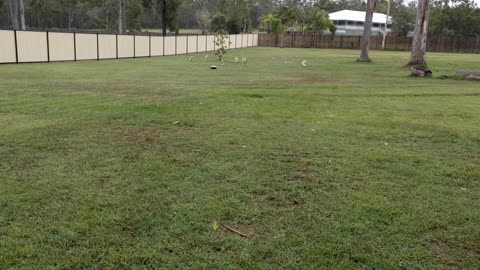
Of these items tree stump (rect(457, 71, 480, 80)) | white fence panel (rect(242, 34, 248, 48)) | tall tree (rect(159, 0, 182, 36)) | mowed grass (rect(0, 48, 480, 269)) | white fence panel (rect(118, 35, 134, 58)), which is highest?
tall tree (rect(159, 0, 182, 36))

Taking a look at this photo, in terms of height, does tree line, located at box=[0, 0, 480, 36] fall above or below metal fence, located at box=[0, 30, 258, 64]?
above

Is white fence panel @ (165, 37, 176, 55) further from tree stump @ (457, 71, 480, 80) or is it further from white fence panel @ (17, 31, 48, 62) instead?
tree stump @ (457, 71, 480, 80)

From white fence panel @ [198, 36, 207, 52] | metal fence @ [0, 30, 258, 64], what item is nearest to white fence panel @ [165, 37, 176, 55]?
metal fence @ [0, 30, 258, 64]

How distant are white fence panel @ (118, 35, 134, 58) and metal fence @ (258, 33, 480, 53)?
92.9 ft

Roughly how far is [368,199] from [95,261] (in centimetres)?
236

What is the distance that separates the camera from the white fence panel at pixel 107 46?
81.5 feet

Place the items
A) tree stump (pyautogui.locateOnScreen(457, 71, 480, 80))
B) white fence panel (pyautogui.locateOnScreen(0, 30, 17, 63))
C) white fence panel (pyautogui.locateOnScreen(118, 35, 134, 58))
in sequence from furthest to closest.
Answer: white fence panel (pyautogui.locateOnScreen(118, 35, 134, 58))
white fence panel (pyautogui.locateOnScreen(0, 30, 17, 63))
tree stump (pyautogui.locateOnScreen(457, 71, 480, 80))

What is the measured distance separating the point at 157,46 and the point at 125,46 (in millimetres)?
3849

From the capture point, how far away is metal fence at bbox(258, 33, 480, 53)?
5000cm

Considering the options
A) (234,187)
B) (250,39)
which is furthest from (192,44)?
(234,187)

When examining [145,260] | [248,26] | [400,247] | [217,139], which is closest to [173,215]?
[145,260]

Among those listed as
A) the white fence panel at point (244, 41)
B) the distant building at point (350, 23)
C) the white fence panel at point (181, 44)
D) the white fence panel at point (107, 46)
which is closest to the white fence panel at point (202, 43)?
the white fence panel at point (181, 44)

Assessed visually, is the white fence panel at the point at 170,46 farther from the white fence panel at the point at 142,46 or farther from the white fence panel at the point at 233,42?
the white fence panel at the point at 233,42

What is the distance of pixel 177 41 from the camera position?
1304 inches
